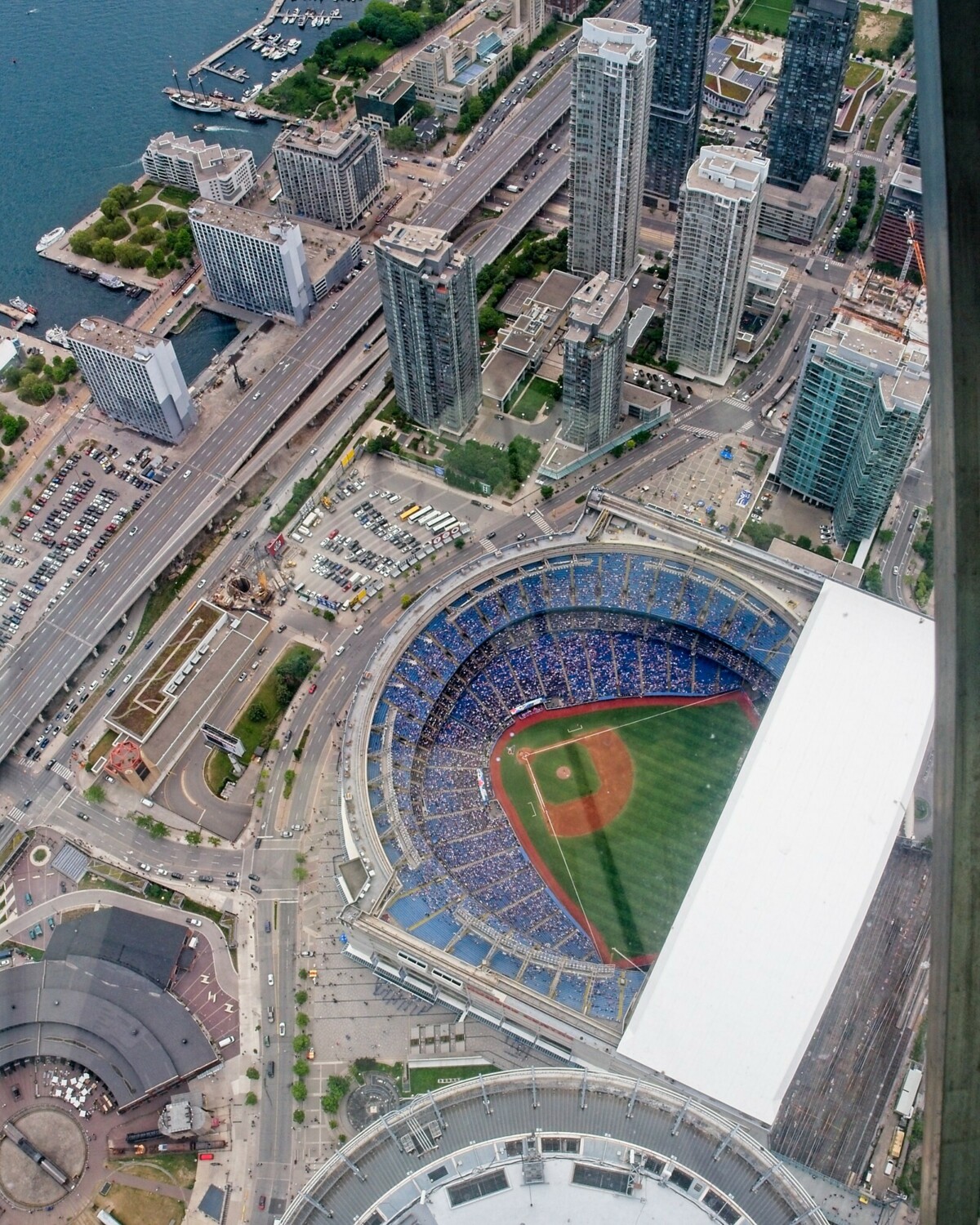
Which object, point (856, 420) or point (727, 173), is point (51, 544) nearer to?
point (727, 173)

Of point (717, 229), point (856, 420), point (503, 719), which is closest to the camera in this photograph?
point (503, 719)

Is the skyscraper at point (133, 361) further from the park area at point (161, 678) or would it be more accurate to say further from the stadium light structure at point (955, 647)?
the stadium light structure at point (955, 647)

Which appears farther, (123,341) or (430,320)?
(123,341)

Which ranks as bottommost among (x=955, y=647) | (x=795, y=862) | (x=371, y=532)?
(x=795, y=862)

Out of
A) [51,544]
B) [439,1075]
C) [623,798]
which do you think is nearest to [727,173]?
[623,798]

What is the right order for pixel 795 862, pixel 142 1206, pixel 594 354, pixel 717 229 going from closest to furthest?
pixel 142 1206, pixel 795 862, pixel 594 354, pixel 717 229

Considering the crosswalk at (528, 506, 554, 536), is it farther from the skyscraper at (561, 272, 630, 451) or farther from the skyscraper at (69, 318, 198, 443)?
the skyscraper at (69, 318, 198, 443)

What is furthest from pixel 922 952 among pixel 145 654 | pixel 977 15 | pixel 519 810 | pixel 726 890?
pixel 145 654
